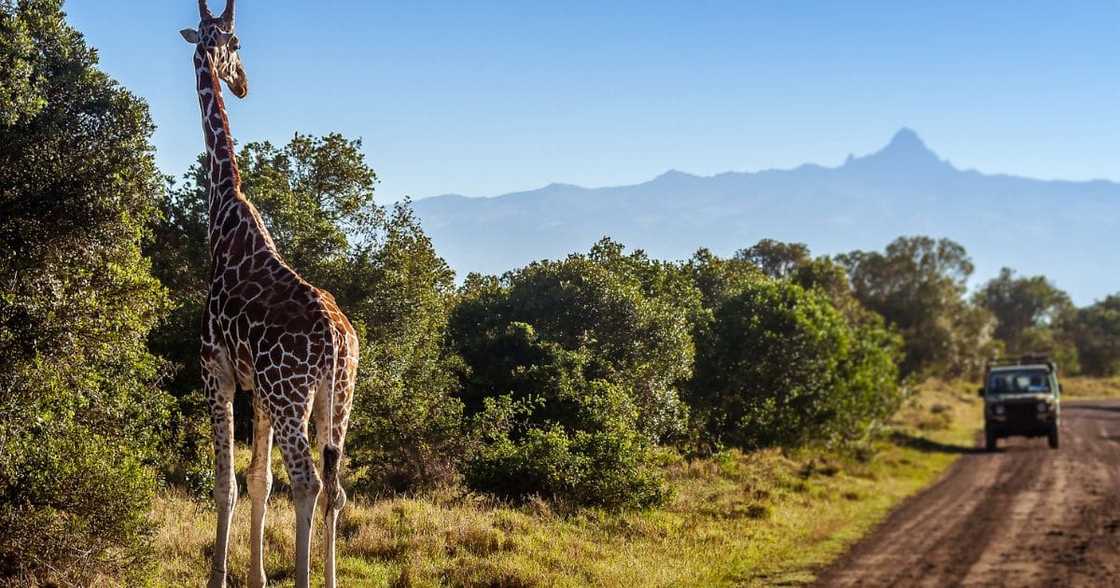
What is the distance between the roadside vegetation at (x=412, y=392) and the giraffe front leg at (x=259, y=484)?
6.78ft

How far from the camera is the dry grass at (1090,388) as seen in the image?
6731cm

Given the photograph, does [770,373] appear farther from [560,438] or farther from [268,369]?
[268,369]

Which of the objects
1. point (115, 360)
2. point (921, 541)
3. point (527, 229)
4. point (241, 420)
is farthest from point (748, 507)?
point (527, 229)

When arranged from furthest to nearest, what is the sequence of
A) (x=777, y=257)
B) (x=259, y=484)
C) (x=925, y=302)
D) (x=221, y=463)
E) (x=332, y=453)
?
(x=925, y=302) → (x=777, y=257) → (x=259, y=484) → (x=221, y=463) → (x=332, y=453)

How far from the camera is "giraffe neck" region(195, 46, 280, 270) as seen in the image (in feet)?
34.2

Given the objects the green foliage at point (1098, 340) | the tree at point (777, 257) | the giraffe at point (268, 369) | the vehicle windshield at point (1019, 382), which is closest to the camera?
the giraffe at point (268, 369)

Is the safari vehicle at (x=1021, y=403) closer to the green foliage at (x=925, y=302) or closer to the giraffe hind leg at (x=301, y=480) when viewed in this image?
the green foliage at (x=925, y=302)

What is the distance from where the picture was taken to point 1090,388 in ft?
233

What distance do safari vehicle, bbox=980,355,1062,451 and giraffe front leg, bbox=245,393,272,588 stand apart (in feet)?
99.5

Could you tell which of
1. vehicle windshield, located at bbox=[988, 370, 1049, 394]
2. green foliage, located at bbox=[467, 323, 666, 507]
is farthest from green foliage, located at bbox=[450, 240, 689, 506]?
vehicle windshield, located at bbox=[988, 370, 1049, 394]

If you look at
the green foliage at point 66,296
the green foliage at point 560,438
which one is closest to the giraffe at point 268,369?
the green foliage at point 66,296

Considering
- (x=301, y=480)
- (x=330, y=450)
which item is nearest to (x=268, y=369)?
(x=330, y=450)

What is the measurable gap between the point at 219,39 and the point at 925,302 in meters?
54.3

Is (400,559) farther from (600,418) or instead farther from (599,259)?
(599,259)
